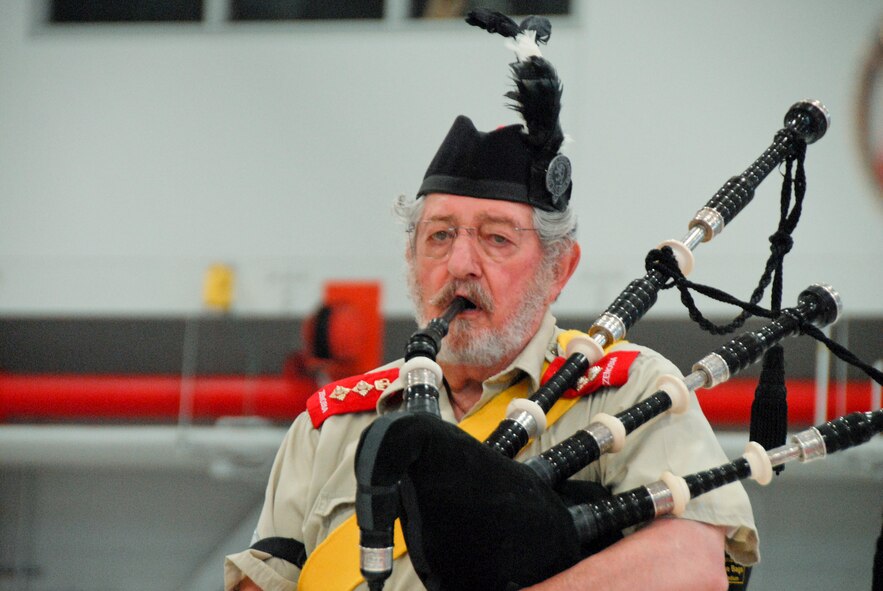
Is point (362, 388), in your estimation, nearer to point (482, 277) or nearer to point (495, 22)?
point (482, 277)

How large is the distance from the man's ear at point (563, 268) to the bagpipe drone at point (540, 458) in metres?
0.29

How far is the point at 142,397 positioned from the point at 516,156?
129 inches

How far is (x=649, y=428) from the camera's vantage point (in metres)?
1.50

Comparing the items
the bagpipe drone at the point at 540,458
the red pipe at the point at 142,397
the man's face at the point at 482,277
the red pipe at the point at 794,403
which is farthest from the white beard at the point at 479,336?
the red pipe at the point at 142,397

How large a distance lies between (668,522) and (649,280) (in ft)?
1.09

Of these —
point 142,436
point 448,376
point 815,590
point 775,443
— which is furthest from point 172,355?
point 775,443

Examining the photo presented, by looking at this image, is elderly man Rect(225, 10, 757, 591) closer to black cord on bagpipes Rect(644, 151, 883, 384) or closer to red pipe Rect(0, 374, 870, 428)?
black cord on bagpipes Rect(644, 151, 883, 384)

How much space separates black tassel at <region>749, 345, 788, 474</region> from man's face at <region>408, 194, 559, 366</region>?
0.37 metres

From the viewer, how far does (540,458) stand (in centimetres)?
133

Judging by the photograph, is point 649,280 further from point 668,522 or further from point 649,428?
point 668,522

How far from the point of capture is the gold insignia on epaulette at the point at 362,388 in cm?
184

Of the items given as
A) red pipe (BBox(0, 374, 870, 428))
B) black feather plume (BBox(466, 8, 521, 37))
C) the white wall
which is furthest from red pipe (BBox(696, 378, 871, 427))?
black feather plume (BBox(466, 8, 521, 37))

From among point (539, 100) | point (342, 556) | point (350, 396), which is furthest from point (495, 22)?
point (342, 556)

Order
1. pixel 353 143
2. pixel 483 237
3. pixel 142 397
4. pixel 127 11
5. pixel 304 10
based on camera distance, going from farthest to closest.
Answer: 1. pixel 127 11
2. pixel 304 10
3. pixel 353 143
4. pixel 142 397
5. pixel 483 237
